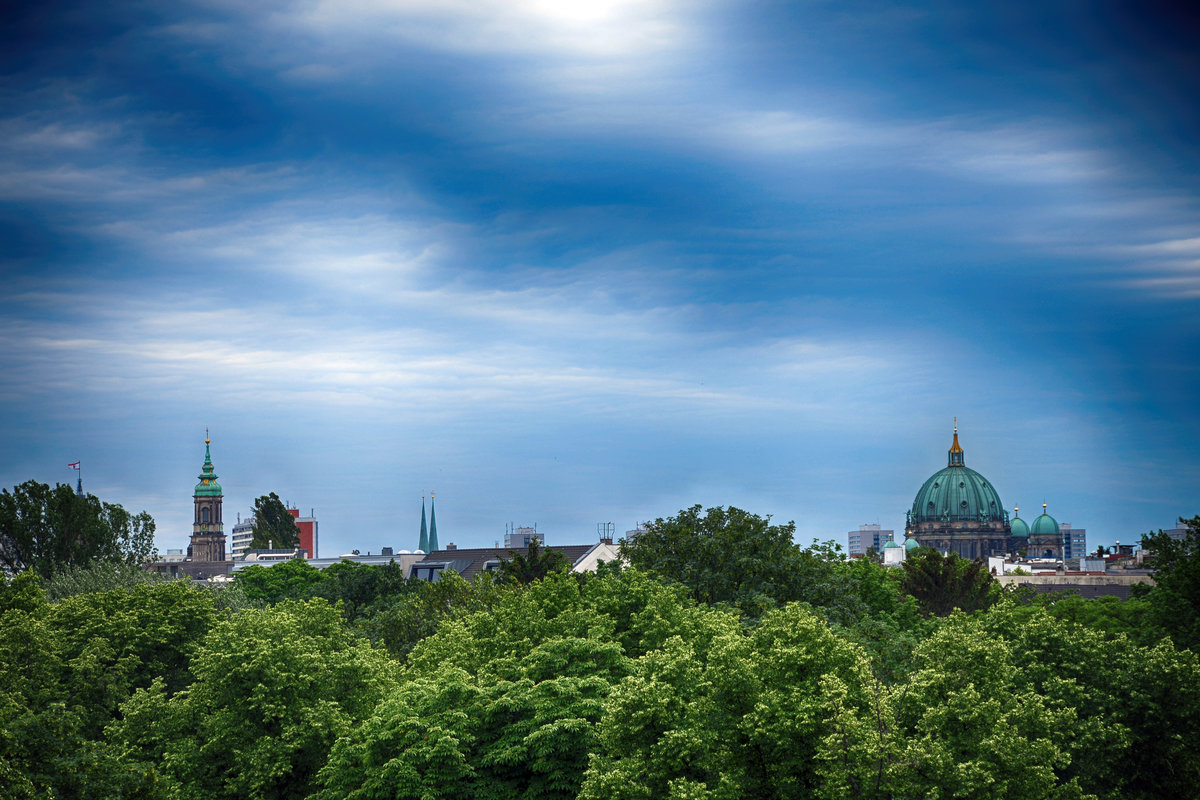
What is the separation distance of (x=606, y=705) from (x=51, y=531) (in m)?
76.5

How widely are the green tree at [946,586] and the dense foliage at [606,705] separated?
33.4 meters

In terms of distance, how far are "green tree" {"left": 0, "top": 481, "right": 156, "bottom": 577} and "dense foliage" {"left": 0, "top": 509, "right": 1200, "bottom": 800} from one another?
144 ft

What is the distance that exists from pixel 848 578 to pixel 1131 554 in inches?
5867

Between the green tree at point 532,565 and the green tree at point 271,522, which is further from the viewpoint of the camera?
the green tree at point 271,522

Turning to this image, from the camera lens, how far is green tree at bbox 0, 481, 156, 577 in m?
93.3

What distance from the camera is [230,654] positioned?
4072 cm

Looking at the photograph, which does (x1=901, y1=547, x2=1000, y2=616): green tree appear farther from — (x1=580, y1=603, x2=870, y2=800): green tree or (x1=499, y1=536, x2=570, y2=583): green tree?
(x1=580, y1=603, x2=870, y2=800): green tree

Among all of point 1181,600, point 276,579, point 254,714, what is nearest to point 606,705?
point 254,714

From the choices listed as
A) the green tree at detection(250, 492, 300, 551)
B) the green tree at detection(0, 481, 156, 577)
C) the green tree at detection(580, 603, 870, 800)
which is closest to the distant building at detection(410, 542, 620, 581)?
the green tree at detection(0, 481, 156, 577)

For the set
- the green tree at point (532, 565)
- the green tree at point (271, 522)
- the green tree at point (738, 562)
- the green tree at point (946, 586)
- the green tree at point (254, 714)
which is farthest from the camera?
the green tree at point (271, 522)

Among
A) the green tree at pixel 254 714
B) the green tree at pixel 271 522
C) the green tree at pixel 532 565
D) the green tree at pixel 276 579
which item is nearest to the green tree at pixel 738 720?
the green tree at pixel 254 714

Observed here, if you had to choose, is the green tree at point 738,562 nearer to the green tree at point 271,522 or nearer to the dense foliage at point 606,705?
the dense foliage at point 606,705

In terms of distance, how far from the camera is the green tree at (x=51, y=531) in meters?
93.3

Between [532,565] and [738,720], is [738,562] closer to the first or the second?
[532,565]
